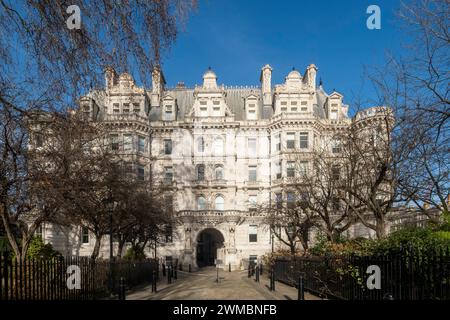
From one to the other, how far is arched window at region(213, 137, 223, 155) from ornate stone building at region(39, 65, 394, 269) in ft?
0.39

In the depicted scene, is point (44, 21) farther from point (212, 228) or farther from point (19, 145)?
point (212, 228)

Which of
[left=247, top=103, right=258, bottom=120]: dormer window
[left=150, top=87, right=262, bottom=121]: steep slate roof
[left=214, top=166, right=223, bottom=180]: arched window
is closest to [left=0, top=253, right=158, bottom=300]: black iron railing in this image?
[left=214, top=166, right=223, bottom=180]: arched window

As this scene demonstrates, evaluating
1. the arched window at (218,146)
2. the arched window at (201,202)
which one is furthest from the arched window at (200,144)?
the arched window at (201,202)

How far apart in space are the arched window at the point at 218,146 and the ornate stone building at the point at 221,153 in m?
0.12

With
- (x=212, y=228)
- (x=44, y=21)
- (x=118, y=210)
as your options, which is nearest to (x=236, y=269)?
(x=212, y=228)

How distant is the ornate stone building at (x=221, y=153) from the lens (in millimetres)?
38312

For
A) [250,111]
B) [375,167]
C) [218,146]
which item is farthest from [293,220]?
[250,111]

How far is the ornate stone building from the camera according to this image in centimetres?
3831

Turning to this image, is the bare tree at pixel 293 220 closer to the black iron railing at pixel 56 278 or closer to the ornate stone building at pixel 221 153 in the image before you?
the ornate stone building at pixel 221 153

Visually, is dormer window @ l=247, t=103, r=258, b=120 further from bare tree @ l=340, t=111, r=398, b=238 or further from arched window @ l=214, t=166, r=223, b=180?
bare tree @ l=340, t=111, r=398, b=238

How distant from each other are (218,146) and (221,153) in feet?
3.01

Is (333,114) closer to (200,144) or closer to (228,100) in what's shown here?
(228,100)

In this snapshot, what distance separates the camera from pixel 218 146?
40.5 m
